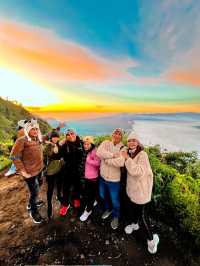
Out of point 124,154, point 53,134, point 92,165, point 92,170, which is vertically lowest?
point 92,170

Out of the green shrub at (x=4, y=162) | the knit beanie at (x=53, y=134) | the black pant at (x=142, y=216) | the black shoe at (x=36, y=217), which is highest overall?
the knit beanie at (x=53, y=134)

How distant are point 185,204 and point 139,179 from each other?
4.40ft

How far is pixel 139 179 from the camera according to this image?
118 inches

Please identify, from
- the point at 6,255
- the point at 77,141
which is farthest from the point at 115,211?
the point at 6,255

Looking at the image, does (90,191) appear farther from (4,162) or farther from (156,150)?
(4,162)

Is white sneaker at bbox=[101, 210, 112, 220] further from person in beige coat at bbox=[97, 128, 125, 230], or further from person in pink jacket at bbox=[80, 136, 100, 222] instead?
Result: person in pink jacket at bbox=[80, 136, 100, 222]

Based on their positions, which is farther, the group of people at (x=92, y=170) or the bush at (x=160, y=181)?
the bush at (x=160, y=181)

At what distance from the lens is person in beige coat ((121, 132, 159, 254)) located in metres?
2.90

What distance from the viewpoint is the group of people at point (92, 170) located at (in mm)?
3031

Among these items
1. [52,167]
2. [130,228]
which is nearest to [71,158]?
[52,167]

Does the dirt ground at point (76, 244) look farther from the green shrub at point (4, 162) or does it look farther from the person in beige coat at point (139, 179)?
the green shrub at point (4, 162)

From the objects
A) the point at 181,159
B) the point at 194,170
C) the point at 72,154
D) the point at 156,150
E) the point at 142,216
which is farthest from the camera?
the point at 156,150

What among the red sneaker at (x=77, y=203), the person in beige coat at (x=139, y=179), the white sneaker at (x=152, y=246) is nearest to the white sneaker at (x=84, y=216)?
the red sneaker at (x=77, y=203)

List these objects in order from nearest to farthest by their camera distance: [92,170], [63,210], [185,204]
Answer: [185,204] < [92,170] < [63,210]
